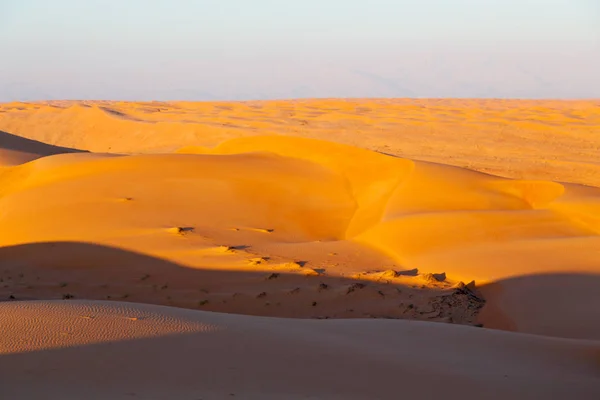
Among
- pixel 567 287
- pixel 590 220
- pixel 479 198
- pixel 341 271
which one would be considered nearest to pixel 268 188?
pixel 479 198

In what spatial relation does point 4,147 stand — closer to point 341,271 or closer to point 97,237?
point 97,237

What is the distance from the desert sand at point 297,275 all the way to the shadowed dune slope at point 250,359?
0.05 ft

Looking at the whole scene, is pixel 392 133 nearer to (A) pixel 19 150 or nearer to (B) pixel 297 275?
(A) pixel 19 150

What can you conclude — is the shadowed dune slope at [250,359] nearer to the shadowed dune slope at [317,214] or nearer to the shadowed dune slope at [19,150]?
the shadowed dune slope at [317,214]

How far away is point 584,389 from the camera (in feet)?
15.4

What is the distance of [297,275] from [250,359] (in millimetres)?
4293

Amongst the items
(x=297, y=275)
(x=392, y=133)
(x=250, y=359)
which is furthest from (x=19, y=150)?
(x=250, y=359)

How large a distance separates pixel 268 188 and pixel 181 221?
264 cm

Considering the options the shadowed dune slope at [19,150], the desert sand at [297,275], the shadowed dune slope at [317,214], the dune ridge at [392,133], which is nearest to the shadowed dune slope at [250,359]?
the desert sand at [297,275]

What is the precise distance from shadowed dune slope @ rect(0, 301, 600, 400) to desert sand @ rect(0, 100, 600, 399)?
0.02 meters

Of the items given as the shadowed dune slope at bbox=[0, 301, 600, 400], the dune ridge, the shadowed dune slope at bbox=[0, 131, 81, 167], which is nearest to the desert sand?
the shadowed dune slope at bbox=[0, 301, 600, 400]

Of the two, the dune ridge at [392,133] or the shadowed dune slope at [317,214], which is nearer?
the shadowed dune slope at [317,214]

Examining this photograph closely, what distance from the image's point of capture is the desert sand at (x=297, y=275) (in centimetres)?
402

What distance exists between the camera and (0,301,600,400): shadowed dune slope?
3621mm
